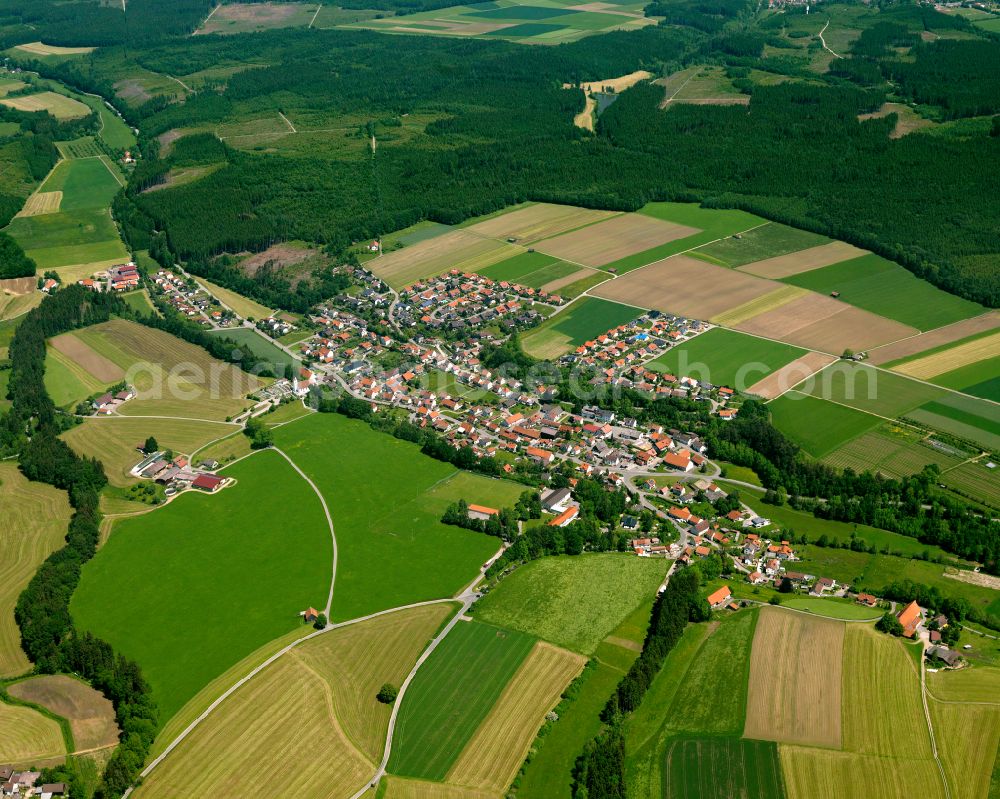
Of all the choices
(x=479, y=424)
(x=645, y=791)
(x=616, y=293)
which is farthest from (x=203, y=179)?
(x=645, y=791)

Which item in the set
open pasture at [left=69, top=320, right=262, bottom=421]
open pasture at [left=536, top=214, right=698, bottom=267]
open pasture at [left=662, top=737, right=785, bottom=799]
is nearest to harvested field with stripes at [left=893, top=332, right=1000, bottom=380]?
open pasture at [left=536, top=214, right=698, bottom=267]

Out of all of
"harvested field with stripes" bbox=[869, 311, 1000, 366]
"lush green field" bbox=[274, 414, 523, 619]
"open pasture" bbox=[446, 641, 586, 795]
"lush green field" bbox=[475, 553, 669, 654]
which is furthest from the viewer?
"harvested field with stripes" bbox=[869, 311, 1000, 366]

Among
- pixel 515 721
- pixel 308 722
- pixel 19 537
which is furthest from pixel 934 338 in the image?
pixel 19 537

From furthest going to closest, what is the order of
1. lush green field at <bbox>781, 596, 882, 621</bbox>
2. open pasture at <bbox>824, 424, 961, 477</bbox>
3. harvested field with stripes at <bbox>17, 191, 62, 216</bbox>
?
harvested field with stripes at <bbox>17, 191, 62, 216</bbox>, open pasture at <bbox>824, 424, 961, 477</bbox>, lush green field at <bbox>781, 596, 882, 621</bbox>

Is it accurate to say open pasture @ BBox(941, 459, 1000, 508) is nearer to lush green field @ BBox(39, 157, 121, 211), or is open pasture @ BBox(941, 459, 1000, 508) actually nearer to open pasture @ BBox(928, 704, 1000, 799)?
open pasture @ BBox(928, 704, 1000, 799)

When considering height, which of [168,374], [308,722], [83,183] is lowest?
[308,722]

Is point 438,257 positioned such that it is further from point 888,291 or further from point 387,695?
point 387,695
